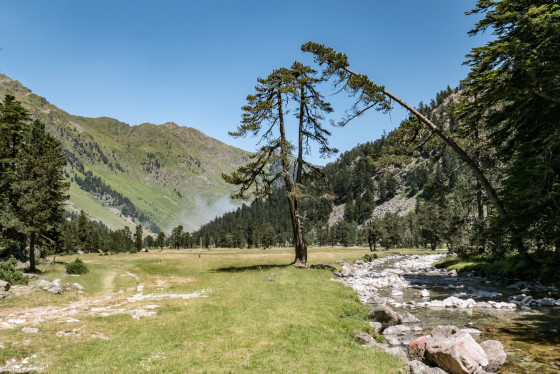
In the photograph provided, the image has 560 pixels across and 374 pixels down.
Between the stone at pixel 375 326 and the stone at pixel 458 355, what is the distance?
3.77 meters

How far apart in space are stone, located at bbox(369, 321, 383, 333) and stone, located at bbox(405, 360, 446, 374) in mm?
3898

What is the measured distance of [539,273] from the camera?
23812 mm

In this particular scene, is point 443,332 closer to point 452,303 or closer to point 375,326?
point 375,326

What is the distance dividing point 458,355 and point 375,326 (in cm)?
511

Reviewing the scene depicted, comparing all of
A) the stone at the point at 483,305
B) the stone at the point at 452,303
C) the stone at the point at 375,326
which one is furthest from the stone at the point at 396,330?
the stone at the point at 483,305

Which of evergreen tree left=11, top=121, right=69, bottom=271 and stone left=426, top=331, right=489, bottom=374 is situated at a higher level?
evergreen tree left=11, top=121, right=69, bottom=271

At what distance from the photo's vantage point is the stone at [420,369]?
8.69 meters

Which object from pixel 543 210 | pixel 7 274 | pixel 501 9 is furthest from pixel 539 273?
pixel 7 274

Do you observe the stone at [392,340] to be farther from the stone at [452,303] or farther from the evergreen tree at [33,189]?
the evergreen tree at [33,189]

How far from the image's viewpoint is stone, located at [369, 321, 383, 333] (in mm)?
13198

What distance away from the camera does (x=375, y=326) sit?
1350 cm

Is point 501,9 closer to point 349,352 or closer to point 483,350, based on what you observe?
point 483,350

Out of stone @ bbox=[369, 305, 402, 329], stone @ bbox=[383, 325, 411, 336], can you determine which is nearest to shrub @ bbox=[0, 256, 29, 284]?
stone @ bbox=[369, 305, 402, 329]

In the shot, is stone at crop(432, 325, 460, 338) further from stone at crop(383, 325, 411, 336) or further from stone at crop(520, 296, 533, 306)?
stone at crop(520, 296, 533, 306)
